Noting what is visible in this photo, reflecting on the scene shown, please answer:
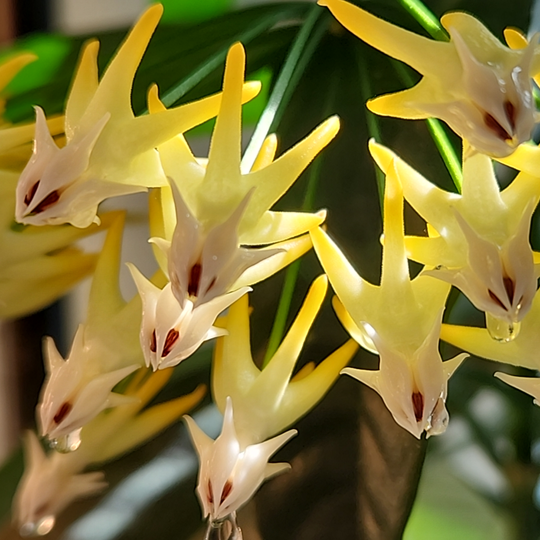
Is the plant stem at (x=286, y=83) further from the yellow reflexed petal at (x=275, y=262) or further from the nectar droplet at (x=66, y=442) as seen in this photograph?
the nectar droplet at (x=66, y=442)

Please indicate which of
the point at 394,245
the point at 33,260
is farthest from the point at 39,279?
the point at 394,245

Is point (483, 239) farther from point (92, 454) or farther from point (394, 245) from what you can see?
point (92, 454)

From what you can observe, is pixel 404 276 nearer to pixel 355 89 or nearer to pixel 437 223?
pixel 437 223

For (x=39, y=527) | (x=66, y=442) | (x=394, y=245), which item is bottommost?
→ (x=39, y=527)

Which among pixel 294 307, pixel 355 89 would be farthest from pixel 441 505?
pixel 355 89

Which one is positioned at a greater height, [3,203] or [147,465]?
[3,203]

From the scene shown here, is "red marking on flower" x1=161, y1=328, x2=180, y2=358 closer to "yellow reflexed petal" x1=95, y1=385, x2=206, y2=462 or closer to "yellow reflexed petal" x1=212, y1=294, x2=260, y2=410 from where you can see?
"yellow reflexed petal" x1=212, y1=294, x2=260, y2=410
